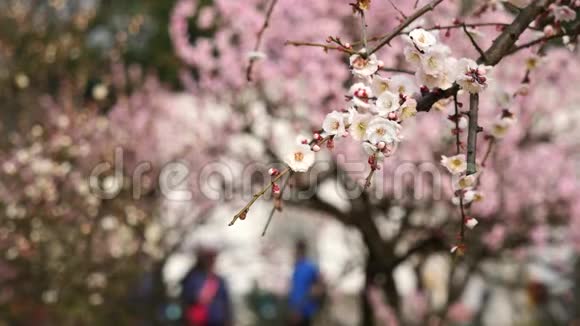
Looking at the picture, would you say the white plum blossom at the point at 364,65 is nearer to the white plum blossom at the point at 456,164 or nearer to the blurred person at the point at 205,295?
the white plum blossom at the point at 456,164

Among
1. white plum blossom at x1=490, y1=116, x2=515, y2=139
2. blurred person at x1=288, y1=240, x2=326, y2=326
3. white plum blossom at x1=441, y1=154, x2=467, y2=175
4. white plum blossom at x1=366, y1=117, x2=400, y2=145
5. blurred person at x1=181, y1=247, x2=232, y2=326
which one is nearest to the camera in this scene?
white plum blossom at x1=366, y1=117, x2=400, y2=145

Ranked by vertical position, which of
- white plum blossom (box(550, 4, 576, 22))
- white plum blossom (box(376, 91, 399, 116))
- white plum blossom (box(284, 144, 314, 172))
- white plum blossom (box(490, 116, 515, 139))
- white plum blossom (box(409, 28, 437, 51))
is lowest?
white plum blossom (box(284, 144, 314, 172))

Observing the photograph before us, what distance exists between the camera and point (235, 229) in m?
13.4

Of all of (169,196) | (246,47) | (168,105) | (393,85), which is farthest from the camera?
(168,105)

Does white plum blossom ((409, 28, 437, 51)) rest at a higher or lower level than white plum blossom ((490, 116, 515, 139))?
higher

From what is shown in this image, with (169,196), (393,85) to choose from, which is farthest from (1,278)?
(393,85)

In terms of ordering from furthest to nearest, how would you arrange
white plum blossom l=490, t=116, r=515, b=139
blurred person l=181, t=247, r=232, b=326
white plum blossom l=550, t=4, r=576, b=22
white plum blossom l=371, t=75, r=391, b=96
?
blurred person l=181, t=247, r=232, b=326 < white plum blossom l=490, t=116, r=515, b=139 < white plum blossom l=550, t=4, r=576, b=22 < white plum blossom l=371, t=75, r=391, b=96

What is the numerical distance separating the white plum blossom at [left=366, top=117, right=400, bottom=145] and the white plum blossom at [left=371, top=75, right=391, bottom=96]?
0.13m

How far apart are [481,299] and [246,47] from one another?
7.59 meters

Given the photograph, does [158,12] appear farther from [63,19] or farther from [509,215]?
[509,215]

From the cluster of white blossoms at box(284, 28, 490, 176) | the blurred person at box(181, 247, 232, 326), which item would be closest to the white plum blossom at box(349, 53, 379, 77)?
the cluster of white blossoms at box(284, 28, 490, 176)

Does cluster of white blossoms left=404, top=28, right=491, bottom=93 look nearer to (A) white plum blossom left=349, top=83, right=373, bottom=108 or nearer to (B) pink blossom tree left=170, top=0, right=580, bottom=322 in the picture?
(A) white plum blossom left=349, top=83, right=373, bottom=108

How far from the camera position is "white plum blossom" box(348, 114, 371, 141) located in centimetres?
201

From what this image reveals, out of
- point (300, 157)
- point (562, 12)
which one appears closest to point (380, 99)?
point (300, 157)
